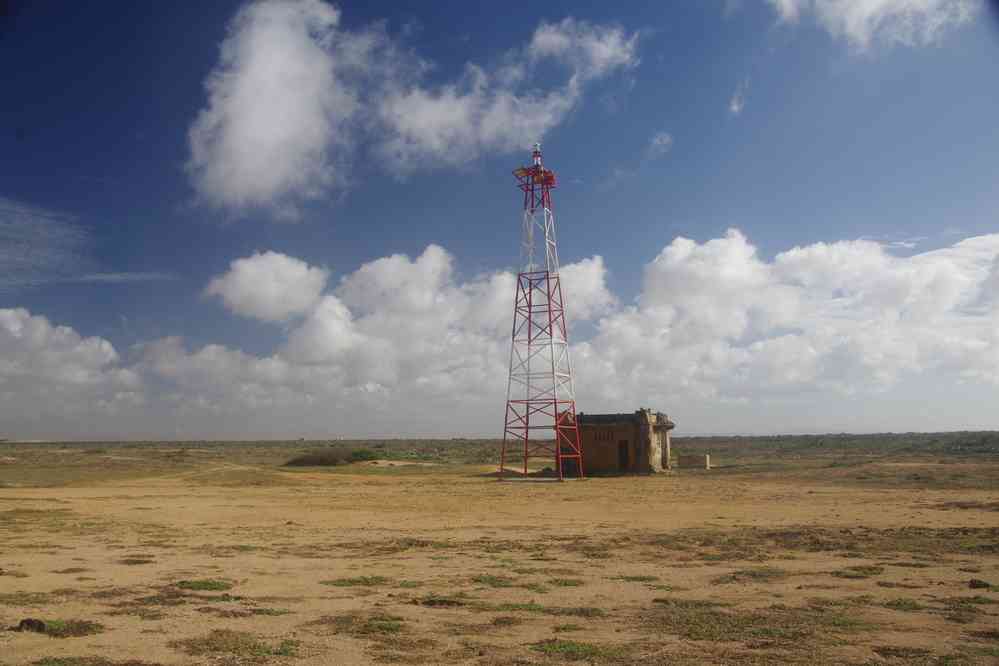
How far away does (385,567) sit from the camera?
16.2 meters

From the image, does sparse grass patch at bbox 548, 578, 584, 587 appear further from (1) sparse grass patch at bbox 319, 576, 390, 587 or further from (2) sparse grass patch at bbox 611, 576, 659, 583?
(1) sparse grass patch at bbox 319, 576, 390, 587

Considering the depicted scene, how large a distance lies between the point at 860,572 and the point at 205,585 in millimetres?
12821

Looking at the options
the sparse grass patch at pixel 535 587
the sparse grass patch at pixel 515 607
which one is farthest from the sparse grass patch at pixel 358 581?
the sparse grass patch at pixel 515 607

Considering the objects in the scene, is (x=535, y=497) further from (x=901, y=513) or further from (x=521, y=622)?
(x=521, y=622)

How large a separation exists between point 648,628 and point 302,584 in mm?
6978

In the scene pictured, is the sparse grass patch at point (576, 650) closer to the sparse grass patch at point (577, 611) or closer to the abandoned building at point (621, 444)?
the sparse grass patch at point (577, 611)

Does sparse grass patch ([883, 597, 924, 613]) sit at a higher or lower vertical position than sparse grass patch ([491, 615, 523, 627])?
higher

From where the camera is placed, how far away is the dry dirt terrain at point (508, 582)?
9.62 metres

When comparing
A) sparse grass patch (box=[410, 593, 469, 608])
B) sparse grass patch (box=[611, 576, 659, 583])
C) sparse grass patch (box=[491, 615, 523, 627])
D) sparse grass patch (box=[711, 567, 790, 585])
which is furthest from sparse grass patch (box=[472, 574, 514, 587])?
sparse grass patch (box=[711, 567, 790, 585])

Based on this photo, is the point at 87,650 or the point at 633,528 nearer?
the point at 87,650

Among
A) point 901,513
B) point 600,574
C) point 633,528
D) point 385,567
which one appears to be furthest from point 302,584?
point 901,513

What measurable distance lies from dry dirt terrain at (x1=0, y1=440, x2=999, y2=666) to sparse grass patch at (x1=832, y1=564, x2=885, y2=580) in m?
0.09

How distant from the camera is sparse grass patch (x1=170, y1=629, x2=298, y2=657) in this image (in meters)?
9.34

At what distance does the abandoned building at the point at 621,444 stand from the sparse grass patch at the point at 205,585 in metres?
39.1
